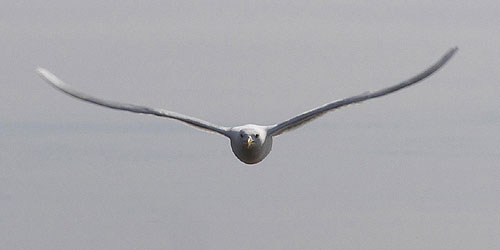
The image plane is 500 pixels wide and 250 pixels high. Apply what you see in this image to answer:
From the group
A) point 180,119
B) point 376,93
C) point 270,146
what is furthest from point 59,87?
point 376,93

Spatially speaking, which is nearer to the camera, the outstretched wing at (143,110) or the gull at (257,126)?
the gull at (257,126)

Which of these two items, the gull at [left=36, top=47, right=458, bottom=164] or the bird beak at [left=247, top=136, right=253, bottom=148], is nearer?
the bird beak at [left=247, top=136, right=253, bottom=148]

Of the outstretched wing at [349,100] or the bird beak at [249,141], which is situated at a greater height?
the outstretched wing at [349,100]

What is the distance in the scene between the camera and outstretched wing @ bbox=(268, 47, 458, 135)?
270 feet

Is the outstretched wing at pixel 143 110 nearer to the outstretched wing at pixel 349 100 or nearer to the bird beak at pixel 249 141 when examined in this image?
the bird beak at pixel 249 141

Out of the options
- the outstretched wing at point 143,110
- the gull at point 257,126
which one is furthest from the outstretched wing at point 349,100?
the outstretched wing at point 143,110

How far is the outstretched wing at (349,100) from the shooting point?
270 ft

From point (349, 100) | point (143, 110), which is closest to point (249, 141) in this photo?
point (349, 100)

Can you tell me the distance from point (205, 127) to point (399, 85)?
11304 millimetres

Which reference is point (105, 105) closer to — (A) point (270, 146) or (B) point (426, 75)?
(A) point (270, 146)

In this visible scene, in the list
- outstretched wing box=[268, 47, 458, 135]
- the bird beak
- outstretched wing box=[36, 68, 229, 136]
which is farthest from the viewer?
outstretched wing box=[36, 68, 229, 136]

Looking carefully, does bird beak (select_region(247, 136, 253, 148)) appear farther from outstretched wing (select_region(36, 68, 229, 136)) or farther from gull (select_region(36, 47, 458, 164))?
outstretched wing (select_region(36, 68, 229, 136))

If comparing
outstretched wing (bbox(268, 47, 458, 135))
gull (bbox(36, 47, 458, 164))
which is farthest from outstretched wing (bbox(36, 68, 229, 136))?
outstretched wing (bbox(268, 47, 458, 135))

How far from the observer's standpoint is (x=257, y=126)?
276 feet
